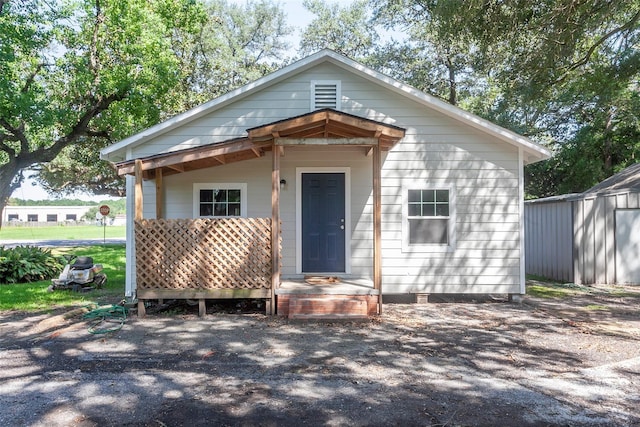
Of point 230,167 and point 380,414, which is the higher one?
point 230,167

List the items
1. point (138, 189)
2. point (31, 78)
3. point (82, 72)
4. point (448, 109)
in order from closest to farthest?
point (138, 189) → point (448, 109) → point (82, 72) → point (31, 78)

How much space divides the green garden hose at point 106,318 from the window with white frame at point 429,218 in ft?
16.9

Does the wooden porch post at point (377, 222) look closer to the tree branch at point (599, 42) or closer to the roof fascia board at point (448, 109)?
the roof fascia board at point (448, 109)

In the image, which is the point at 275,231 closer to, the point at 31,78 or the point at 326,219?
the point at 326,219

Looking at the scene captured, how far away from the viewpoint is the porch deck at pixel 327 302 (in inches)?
252

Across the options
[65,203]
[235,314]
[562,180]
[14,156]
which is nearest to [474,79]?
[562,180]

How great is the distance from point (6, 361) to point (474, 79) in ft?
73.4

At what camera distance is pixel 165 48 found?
15234mm

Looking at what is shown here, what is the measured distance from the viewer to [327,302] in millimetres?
6445

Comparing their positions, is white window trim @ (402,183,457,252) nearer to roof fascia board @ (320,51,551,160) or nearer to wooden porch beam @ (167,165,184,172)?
roof fascia board @ (320,51,551,160)

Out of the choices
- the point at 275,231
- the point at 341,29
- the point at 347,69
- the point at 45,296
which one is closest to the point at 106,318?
the point at 45,296

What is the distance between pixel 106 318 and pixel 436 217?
19.9ft

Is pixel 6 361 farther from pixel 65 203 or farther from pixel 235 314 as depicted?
pixel 65 203

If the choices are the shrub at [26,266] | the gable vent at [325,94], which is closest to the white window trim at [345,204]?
the gable vent at [325,94]
